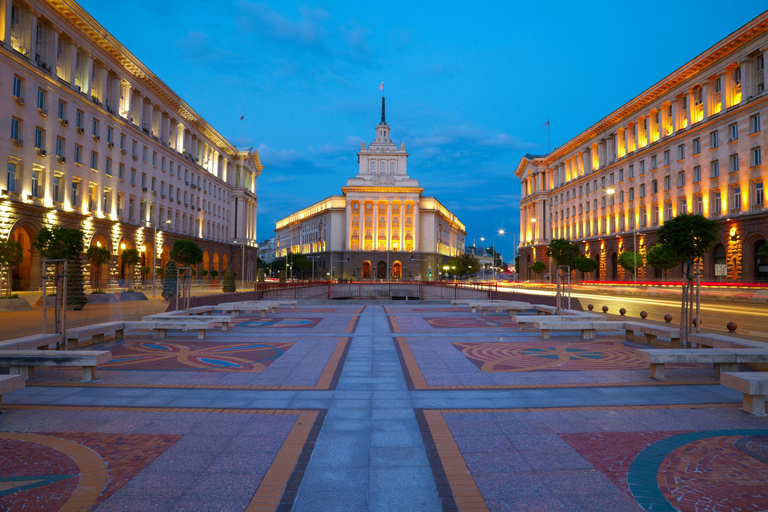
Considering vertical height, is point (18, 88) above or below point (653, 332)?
above

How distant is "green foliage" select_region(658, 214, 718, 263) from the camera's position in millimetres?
12031

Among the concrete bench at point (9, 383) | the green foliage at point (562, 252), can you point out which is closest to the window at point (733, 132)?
the green foliage at point (562, 252)

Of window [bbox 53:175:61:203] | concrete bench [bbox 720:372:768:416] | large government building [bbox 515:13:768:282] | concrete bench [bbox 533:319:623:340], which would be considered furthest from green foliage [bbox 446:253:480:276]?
concrete bench [bbox 720:372:768:416]

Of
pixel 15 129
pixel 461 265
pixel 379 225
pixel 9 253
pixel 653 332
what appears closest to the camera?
pixel 653 332

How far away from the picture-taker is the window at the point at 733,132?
43.0 metres

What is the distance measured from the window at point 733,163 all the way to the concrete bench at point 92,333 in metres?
50.8

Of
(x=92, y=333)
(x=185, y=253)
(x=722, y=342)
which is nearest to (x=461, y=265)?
(x=185, y=253)

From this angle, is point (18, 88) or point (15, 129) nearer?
point (18, 88)

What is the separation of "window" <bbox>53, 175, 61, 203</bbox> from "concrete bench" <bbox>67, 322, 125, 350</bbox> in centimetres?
2898

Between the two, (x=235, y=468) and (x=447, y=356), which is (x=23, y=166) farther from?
(x=235, y=468)

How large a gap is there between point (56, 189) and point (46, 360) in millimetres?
35526

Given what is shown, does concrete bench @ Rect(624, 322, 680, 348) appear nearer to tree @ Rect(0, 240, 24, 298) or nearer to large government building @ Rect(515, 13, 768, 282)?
tree @ Rect(0, 240, 24, 298)

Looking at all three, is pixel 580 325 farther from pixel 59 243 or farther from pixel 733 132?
pixel 733 132

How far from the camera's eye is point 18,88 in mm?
32031
